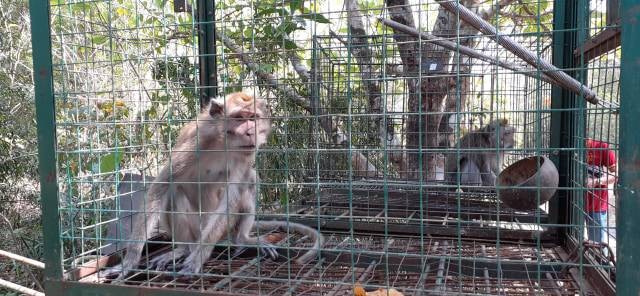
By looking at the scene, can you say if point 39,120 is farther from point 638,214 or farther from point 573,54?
point 573,54

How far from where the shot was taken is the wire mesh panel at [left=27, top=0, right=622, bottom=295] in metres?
2.46

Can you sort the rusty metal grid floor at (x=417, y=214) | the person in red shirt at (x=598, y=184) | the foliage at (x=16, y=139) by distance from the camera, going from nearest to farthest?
the person in red shirt at (x=598, y=184) < the rusty metal grid floor at (x=417, y=214) < the foliage at (x=16, y=139)

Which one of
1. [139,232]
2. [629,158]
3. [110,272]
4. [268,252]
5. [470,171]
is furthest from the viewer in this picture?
[470,171]

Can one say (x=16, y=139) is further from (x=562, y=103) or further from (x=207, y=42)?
(x=562, y=103)

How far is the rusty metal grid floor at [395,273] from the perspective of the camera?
8.62 ft

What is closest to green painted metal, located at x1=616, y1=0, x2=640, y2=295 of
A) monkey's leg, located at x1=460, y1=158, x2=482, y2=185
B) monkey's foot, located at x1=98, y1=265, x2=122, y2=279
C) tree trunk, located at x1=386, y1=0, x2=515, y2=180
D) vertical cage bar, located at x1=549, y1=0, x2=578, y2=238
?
vertical cage bar, located at x1=549, y1=0, x2=578, y2=238

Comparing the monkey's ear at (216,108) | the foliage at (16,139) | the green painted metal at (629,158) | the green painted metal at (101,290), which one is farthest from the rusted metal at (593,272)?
the foliage at (16,139)

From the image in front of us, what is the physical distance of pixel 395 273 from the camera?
Answer: 3.14 metres

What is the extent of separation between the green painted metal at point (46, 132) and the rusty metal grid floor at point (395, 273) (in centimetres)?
26

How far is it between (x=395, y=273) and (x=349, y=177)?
969 millimetres

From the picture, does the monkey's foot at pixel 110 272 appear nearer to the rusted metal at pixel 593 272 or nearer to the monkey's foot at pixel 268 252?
the monkey's foot at pixel 268 252

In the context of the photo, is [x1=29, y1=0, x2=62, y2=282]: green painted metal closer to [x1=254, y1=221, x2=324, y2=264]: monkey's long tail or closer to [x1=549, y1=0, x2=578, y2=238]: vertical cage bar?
[x1=254, y1=221, x2=324, y2=264]: monkey's long tail

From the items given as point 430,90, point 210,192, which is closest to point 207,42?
point 210,192

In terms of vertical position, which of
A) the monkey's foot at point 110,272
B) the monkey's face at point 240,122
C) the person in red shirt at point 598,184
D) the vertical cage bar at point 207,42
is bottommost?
the monkey's foot at point 110,272
